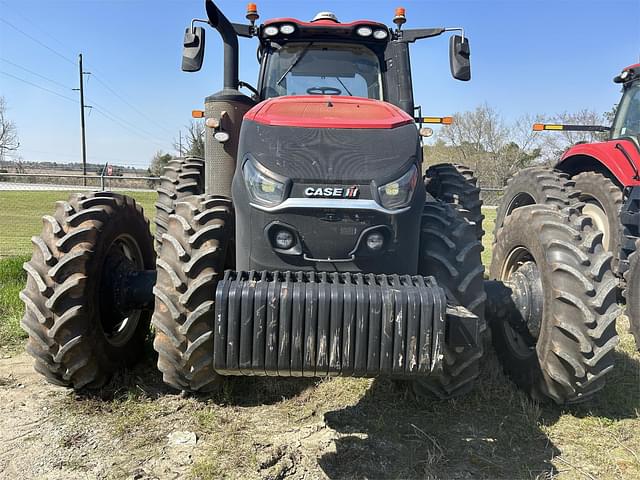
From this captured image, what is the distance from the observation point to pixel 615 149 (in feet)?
20.0

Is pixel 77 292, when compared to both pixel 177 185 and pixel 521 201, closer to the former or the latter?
pixel 177 185

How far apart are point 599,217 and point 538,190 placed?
1.37 metres

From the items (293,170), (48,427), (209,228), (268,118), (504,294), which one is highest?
(268,118)

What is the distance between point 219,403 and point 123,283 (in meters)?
1.02

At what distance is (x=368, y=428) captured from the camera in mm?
3111

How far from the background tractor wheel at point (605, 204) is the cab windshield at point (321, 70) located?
2.92 meters

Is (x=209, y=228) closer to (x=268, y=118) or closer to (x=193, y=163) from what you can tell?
(x=268, y=118)

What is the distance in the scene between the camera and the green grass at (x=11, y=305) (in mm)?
4499

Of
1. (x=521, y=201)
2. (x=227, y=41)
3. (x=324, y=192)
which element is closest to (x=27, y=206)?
(x=227, y=41)

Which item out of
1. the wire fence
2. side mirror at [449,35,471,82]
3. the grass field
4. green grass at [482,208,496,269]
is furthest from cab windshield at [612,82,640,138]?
the wire fence

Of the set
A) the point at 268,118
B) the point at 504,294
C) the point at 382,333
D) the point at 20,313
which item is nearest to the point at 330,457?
the point at 382,333

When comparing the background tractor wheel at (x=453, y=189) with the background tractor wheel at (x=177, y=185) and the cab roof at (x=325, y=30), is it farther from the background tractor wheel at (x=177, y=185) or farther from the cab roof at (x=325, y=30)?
the background tractor wheel at (x=177, y=185)

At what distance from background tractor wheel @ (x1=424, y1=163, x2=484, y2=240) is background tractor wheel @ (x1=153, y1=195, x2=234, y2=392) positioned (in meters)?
2.81

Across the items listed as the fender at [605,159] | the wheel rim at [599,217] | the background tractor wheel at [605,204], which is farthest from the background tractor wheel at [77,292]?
the fender at [605,159]
